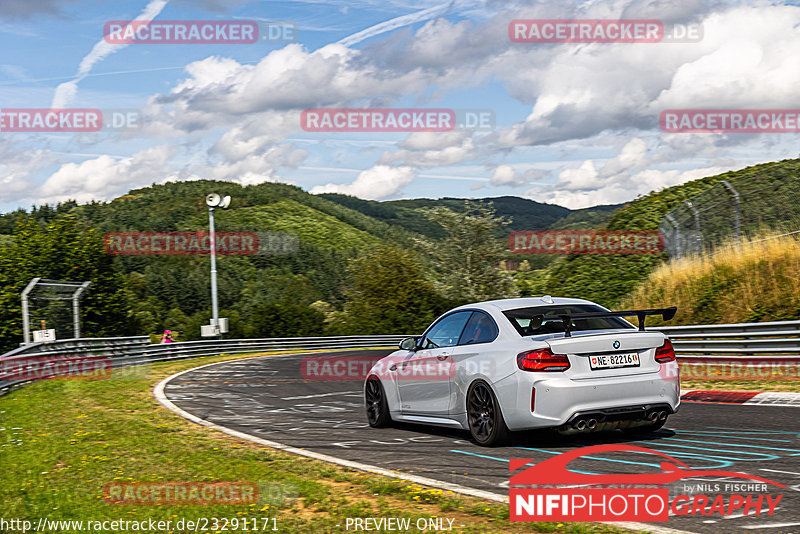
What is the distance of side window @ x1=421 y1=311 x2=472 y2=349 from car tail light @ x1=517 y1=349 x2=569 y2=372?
147 cm

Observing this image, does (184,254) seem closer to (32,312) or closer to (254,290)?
(254,290)

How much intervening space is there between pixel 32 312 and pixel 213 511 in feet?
56.8

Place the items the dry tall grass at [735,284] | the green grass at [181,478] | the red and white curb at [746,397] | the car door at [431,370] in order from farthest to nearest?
the dry tall grass at [735,284]
the red and white curb at [746,397]
the car door at [431,370]
the green grass at [181,478]

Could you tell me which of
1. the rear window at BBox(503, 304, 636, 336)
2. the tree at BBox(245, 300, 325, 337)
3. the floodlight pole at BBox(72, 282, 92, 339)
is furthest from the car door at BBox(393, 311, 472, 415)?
the tree at BBox(245, 300, 325, 337)

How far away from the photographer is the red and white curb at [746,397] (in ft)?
35.4

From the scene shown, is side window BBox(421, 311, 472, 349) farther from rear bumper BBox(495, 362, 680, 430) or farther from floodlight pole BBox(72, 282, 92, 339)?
floodlight pole BBox(72, 282, 92, 339)

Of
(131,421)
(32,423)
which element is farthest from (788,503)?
(32,423)

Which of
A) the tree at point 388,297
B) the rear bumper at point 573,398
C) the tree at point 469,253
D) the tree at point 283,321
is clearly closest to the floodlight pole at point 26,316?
the rear bumper at point 573,398

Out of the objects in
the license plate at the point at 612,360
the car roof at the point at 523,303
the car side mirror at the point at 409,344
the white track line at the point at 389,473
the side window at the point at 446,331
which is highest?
the car roof at the point at 523,303

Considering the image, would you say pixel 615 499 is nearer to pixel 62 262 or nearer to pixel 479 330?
pixel 479 330

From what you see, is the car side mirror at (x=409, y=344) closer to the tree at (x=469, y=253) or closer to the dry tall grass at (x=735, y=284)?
the dry tall grass at (x=735, y=284)

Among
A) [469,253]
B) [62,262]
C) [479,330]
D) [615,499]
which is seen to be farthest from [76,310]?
[469,253]

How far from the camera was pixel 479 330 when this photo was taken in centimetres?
866

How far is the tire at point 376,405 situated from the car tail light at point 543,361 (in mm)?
3005
